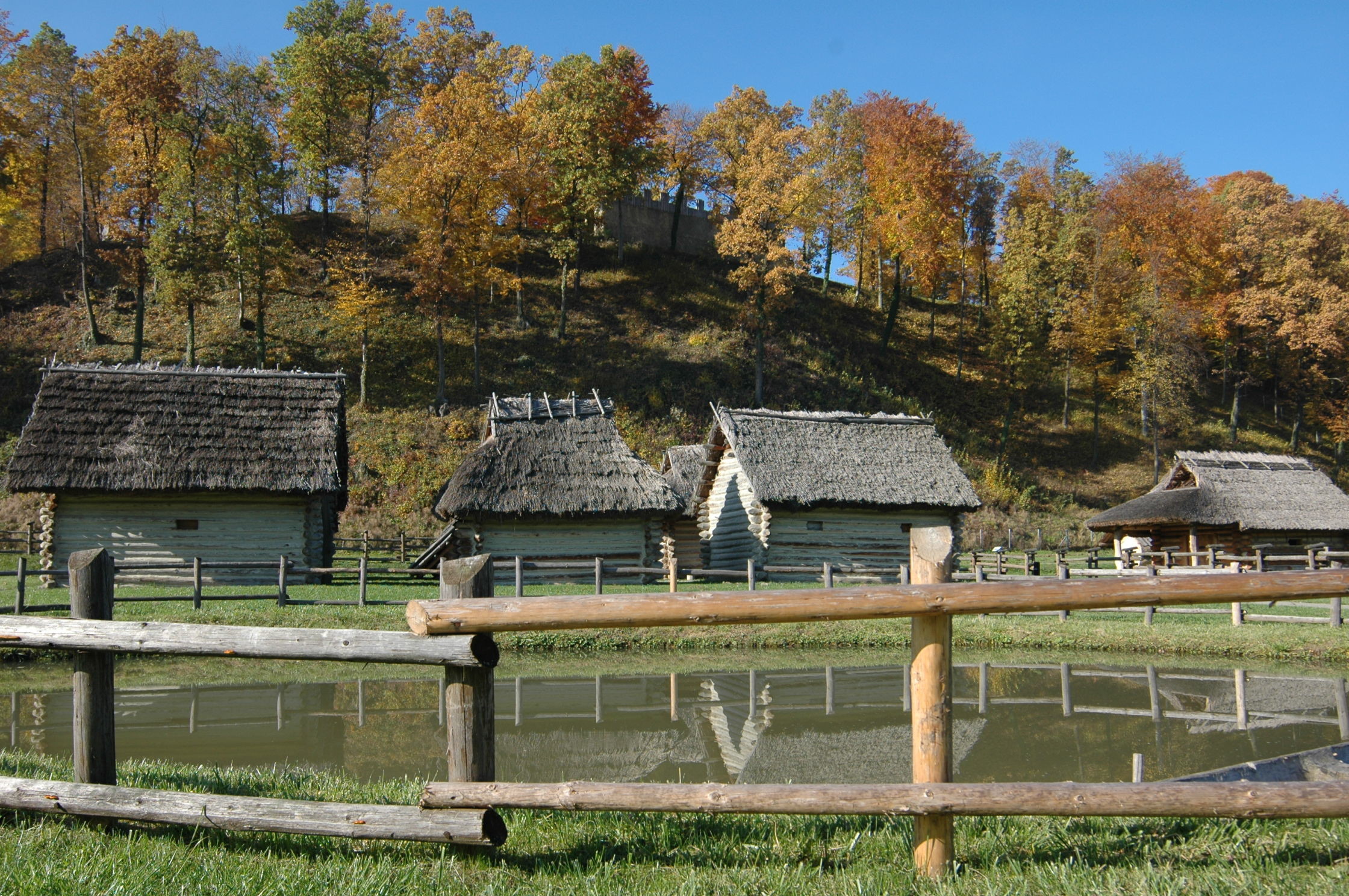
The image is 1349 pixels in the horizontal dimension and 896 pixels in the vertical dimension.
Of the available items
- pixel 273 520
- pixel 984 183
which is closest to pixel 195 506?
pixel 273 520

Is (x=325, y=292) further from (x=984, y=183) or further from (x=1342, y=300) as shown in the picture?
(x=1342, y=300)

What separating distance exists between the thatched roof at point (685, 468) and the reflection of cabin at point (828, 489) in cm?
211

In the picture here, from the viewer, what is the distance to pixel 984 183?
61.7 meters

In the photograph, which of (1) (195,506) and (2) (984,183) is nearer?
(1) (195,506)

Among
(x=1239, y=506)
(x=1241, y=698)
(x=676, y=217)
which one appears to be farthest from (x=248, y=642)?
(x=676, y=217)

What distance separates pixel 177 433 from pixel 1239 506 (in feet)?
98.5

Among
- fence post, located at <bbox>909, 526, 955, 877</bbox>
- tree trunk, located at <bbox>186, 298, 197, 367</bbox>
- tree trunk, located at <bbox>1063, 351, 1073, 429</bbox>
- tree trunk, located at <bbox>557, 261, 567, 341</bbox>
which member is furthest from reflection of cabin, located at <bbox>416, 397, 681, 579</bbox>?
tree trunk, located at <bbox>1063, 351, 1073, 429</bbox>

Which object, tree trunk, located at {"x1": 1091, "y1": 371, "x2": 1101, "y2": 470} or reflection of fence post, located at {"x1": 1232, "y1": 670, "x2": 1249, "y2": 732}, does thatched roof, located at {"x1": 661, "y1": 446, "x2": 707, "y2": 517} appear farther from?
tree trunk, located at {"x1": 1091, "y1": 371, "x2": 1101, "y2": 470}

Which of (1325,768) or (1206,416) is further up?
(1206,416)

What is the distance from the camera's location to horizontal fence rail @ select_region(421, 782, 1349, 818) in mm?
3836

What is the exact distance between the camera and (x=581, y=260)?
49125mm

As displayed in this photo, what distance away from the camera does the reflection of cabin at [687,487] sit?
30.0m

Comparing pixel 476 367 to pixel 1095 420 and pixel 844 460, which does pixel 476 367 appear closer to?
pixel 844 460

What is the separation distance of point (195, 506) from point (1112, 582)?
2279 centimetres
